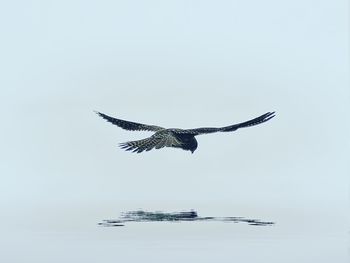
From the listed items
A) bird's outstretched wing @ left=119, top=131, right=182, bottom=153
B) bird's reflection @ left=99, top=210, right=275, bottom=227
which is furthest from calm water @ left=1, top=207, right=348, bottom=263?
bird's outstretched wing @ left=119, top=131, right=182, bottom=153

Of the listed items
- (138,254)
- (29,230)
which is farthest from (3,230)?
(138,254)

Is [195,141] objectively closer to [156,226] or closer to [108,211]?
[156,226]

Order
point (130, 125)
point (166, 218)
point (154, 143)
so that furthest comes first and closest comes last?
1. point (130, 125)
2. point (166, 218)
3. point (154, 143)

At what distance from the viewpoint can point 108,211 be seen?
3494 cm

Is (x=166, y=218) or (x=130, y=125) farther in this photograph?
(x=130, y=125)

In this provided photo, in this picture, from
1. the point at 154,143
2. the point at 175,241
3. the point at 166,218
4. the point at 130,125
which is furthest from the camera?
the point at 130,125

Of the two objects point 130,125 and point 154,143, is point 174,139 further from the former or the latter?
point 130,125

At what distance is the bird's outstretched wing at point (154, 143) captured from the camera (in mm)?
28453

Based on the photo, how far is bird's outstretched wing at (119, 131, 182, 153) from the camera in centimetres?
2845

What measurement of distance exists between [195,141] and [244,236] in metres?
4.57

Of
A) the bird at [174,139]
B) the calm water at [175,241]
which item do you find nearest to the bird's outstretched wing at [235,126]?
the bird at [174,139]

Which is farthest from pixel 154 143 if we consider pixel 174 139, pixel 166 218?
pixel 166 218

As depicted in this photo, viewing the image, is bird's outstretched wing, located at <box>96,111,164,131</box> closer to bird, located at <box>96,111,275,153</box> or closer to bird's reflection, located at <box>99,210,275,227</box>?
bird, located at <box>96,111,275,153</box>

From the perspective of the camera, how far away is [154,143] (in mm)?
29312
